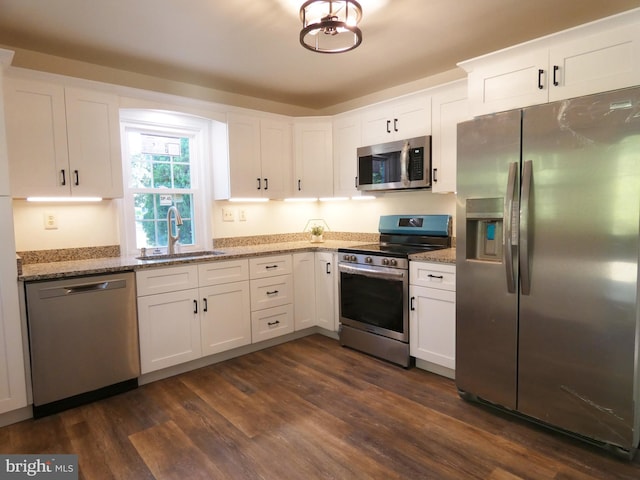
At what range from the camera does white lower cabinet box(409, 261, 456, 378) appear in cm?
269

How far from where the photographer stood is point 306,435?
7.03ft

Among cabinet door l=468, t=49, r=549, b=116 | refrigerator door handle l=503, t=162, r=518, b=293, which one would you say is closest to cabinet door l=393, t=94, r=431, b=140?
cabinet door l=468, t=49, r=549, b=116

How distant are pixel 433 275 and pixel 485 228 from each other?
1.83 ft

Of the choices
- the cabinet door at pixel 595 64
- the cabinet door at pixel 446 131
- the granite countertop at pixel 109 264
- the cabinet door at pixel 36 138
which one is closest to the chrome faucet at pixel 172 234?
the granite countertop at pixel 109 264

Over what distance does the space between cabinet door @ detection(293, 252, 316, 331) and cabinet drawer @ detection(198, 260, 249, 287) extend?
1.86ft

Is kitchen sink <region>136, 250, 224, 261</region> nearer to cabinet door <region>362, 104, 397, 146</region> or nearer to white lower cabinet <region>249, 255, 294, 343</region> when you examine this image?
white lower cabinet <region>249, 255, 294, 343</region>

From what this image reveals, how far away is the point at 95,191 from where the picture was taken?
2797 mm

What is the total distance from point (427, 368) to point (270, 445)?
4.71 feet

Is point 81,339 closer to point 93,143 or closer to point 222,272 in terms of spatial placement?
point 222,272

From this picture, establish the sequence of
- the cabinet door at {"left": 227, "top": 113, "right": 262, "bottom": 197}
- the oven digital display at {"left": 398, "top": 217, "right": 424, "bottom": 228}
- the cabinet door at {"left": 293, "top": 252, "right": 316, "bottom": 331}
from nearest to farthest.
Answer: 1. the oven digital display at {"left": 398, "top": 217, "right": 424, "bottom": 228}
2. the cabinet door at {"left": 227, "top": 113, "right": 262, "bottom": 197}
3. the cabinet door at {"left": 293, "top": 252, "right": 316, "bottom": 331}

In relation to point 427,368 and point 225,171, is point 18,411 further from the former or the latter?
point 427,368

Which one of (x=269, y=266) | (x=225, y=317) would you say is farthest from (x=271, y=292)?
(x=225, y=317)

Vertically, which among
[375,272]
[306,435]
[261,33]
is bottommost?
[306,435]

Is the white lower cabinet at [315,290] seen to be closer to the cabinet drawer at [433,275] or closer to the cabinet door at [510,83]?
the cabinet drawer at [433,275]
